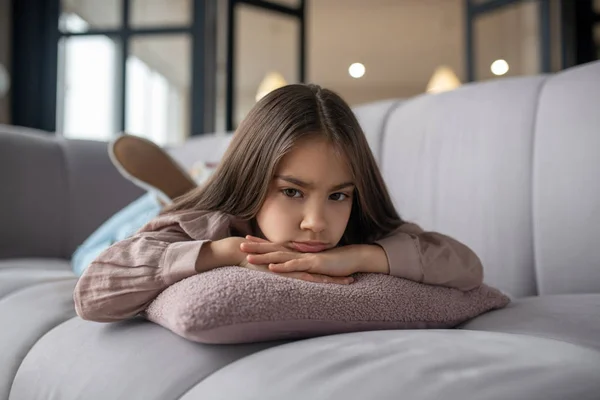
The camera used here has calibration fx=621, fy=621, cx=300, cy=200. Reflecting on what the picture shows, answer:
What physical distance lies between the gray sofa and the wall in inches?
65.5

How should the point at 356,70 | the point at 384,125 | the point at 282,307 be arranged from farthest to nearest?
the point at 356,70 → the point at 384,125 → the point at 282,307

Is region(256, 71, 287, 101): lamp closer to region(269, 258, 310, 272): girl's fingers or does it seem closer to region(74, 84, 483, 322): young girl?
region(74, 84, 483, 322): young girl

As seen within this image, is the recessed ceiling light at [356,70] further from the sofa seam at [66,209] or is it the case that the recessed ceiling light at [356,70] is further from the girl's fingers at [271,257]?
the girl's fingers at [271,257]

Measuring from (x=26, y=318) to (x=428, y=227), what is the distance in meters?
0.88

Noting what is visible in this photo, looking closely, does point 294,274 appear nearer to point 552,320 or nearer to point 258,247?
point 258,247

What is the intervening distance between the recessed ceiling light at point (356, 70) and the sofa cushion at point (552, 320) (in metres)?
7.03

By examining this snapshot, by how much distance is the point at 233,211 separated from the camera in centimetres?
86

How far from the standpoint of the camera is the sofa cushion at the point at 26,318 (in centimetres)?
84

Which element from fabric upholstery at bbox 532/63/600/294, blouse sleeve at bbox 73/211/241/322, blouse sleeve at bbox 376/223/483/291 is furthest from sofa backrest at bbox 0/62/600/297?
blouse sleeve at bbox 73/211/241/322

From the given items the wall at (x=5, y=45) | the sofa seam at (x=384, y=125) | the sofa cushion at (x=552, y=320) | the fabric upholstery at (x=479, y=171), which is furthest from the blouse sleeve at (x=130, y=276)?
the wall at (x=5, y=45)

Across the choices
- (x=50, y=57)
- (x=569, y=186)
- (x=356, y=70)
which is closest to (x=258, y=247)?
(x=569, y=186)

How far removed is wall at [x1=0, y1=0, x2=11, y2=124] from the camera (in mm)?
3510

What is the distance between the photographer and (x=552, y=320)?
2.58ft

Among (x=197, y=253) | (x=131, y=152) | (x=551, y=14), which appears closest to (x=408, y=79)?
(x=551, y=14)
